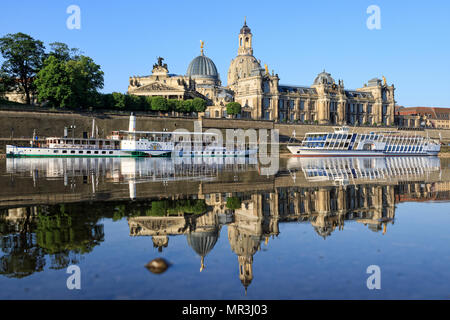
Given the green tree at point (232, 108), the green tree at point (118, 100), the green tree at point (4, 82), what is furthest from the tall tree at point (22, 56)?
the green tree at point (232, 108)

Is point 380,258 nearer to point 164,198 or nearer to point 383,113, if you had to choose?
point 164,198

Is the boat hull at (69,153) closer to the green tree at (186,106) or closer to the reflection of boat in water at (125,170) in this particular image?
the reflection of boat in water at (125,170)

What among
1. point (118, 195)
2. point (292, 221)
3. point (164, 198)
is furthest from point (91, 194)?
point (292, 221)

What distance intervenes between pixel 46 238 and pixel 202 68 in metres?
139

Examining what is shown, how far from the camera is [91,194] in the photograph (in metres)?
17.2

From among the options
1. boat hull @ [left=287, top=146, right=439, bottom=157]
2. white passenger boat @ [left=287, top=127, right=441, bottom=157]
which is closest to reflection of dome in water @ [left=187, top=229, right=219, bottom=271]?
white passenger boat @ [left=287, top=127, right=441, bottom=157]

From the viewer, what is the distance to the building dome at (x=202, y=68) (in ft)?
470

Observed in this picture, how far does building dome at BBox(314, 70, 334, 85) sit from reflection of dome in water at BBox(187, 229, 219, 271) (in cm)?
10704

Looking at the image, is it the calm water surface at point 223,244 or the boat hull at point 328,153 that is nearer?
the calm water surface at point 223,244

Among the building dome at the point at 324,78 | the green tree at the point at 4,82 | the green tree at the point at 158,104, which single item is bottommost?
the green tree at the point at 158,104

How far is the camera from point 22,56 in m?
67.6

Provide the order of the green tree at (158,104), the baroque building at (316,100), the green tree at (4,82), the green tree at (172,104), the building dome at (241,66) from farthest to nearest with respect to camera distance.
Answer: the building dome at (241,66)
the baroque building at (316,100)
the green tree at (172,104)
the green tree at (158,104)
the green tree at (4,82)

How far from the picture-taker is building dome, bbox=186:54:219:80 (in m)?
143

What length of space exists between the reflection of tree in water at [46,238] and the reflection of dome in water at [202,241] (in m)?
2.18
